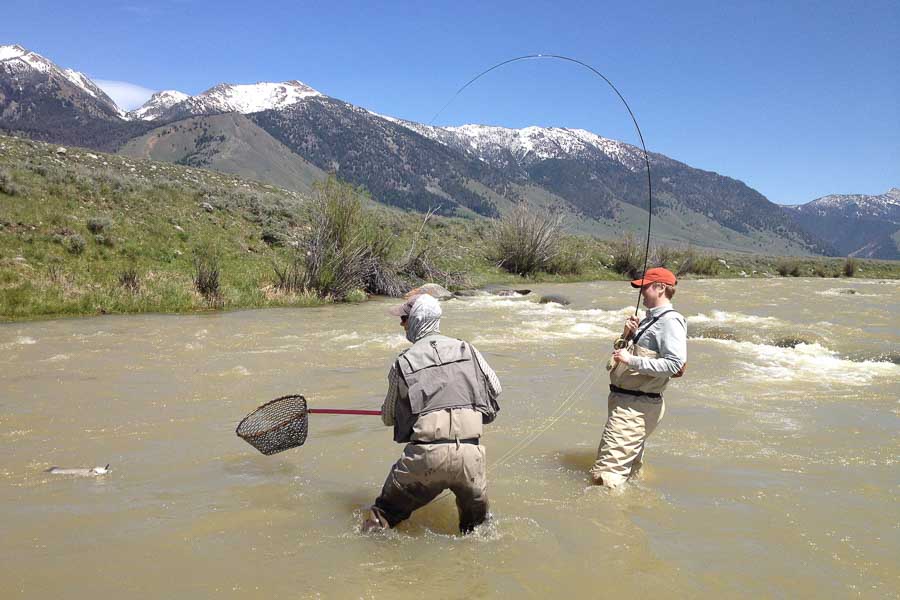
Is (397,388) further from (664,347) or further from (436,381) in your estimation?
(664,347)

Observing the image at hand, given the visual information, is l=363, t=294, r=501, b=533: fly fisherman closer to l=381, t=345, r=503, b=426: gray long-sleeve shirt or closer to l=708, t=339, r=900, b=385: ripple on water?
l=381, t=345, r=503, b=426: gray long-sleeve shirt

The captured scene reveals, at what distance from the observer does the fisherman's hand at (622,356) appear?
4789 mm

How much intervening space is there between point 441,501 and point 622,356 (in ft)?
5.55

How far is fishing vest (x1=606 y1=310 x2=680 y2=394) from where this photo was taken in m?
4.98

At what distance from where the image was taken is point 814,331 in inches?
549

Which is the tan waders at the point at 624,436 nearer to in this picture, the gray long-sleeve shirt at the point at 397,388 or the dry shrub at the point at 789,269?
the gray long-sleeve shirt at the point at 397,388

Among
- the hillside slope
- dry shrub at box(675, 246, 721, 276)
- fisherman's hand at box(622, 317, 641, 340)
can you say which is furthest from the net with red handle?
the hillside slope

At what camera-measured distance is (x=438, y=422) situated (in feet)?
12.8

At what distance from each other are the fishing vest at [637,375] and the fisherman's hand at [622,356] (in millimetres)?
130

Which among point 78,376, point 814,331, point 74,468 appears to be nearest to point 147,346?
point 78,376

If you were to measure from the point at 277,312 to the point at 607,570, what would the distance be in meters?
13.5

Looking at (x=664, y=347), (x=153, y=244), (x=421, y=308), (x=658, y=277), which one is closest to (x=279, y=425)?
(x=421, y=308)

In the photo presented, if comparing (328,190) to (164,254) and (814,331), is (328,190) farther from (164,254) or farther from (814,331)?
(814,331)

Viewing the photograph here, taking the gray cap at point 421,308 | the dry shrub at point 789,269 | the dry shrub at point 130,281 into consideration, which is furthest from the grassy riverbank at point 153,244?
the gray cap at point 421,308
